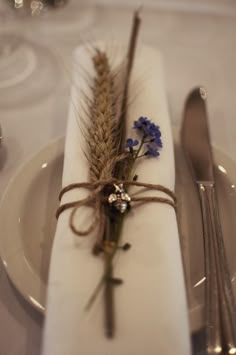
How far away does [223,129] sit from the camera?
0.70 m

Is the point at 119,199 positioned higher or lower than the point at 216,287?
higher

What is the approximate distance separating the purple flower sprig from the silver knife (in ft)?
0.32

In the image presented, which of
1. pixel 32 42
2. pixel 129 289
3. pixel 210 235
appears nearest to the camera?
pixel 129 289

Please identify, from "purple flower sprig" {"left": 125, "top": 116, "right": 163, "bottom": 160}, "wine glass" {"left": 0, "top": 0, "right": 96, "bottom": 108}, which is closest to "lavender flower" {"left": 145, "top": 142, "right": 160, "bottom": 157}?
"purple flower sprig" {"left": 125, "top": 116, "right": 163, "bottom": 160}

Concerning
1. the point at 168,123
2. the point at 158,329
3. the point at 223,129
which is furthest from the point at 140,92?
the point at 158,329

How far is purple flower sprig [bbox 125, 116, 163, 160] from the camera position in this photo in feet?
1.69

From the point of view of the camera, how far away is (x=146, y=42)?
0.87 m

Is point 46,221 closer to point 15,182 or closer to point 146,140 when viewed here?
point 15,182

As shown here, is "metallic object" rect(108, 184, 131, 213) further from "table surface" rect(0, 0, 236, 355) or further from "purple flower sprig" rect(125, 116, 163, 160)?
"table surface" rect(0, 0, 236, 355)

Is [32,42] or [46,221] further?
[32,42]

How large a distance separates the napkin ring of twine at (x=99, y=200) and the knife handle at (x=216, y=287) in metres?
0.07

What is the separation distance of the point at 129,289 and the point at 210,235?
0.16 meters

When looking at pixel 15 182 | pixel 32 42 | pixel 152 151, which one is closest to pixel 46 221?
pixel 15 182

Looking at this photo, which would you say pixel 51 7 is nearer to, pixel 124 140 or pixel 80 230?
pixel 124 140
